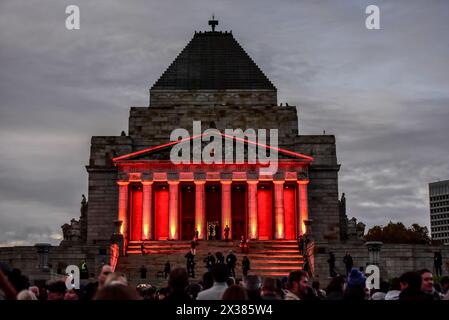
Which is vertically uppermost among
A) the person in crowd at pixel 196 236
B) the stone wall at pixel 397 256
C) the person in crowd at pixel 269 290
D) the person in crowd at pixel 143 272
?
the person in crowd at pixel 196 236

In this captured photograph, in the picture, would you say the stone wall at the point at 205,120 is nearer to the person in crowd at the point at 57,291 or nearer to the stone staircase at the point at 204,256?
the stone staircase at the point at 204,256

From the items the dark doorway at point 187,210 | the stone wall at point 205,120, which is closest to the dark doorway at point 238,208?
the dark doorway at point 187,210

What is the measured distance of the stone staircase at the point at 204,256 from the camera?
5519cm

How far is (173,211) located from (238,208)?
6.91 meters

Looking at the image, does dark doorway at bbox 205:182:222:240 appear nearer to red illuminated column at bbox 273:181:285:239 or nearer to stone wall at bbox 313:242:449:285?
red illuminated column at bbox 273:181:285:239

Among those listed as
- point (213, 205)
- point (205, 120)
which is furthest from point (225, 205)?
point (205, 120)

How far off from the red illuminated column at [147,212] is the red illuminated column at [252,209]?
8100 millimetres

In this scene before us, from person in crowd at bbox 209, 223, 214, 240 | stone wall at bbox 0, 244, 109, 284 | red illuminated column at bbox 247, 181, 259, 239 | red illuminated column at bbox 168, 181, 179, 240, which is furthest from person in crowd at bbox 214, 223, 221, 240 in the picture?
stone wall at bbox 0, 244, 109, 284

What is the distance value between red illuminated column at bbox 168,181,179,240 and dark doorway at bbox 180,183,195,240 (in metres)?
1.93

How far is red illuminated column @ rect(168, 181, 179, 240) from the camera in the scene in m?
68.7

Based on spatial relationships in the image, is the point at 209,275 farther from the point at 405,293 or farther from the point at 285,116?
the point at 285,116

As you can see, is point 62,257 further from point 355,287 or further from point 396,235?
point 396,235
